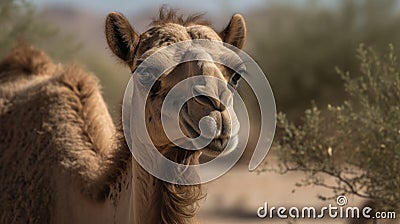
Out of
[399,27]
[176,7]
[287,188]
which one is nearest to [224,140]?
[176,7]

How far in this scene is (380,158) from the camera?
6691 mm

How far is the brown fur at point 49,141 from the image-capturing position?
587cm

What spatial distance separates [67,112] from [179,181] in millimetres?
1926

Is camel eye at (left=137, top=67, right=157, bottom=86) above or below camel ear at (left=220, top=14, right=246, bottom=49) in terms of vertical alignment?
below

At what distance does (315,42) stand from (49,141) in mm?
12635

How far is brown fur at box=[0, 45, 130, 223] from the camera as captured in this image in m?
5.87

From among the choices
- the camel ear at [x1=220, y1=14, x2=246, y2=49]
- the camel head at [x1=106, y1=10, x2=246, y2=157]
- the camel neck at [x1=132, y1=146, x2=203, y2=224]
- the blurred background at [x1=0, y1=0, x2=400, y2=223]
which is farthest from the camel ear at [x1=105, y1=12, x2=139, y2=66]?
the blurred background at [x1=0, y1=0, x2=400, y2=223]

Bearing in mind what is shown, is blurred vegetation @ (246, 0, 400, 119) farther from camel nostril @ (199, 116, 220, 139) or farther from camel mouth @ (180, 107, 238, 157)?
camel nostril @ (199, 116, 220, 139)

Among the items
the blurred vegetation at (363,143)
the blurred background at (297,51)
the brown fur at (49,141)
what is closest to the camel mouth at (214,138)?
the brown fur at (49,141)

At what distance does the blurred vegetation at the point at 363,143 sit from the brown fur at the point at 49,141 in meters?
1.59

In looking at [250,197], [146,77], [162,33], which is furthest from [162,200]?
[250,197]

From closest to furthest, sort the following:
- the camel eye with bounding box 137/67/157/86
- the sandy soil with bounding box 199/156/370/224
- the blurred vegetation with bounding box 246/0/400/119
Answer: the camel eye with bounding box 137/67/157/86, the sandy soil with bounding box 199/156/370/224, the blurred vegetation with bounding box 246/0/400/119

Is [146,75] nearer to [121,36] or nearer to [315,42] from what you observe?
[121,36]

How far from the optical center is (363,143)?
6867 mm
